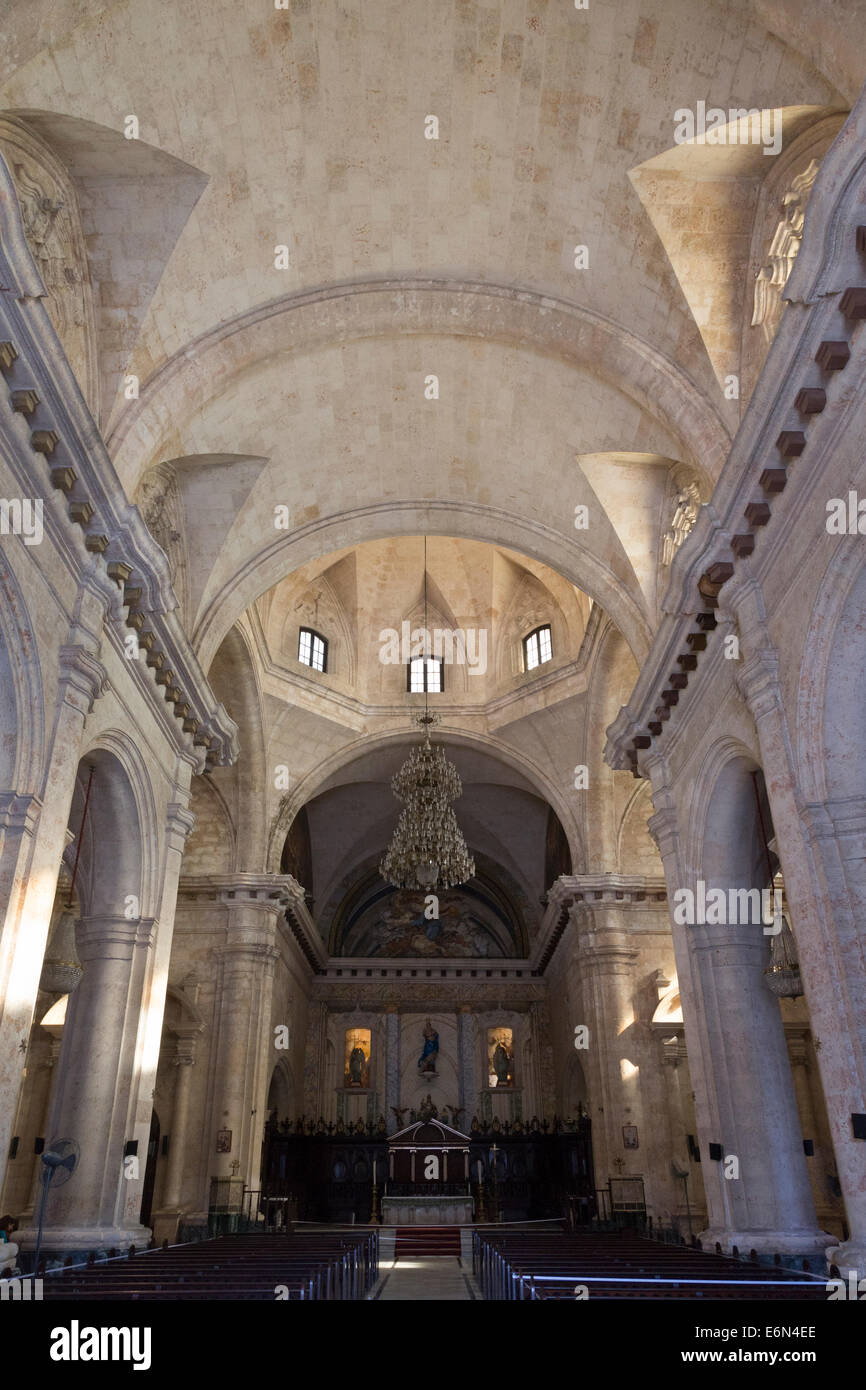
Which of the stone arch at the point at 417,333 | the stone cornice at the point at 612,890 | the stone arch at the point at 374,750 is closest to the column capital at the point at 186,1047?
the stone arch at the point at 374,750

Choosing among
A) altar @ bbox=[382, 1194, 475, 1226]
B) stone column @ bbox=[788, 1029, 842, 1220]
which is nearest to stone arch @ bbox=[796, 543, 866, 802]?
stone column @ bbox=[788, 1029, 842, 1220]

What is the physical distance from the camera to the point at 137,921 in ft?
36.6

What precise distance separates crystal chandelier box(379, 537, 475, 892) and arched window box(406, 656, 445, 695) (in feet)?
18.5

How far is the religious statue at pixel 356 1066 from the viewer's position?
85.4 feet

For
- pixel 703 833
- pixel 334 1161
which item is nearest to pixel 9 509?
pixel 703 833

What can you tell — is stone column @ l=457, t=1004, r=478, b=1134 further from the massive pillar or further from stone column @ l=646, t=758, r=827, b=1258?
the massive pillar

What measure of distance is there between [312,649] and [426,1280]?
13115 millimetres

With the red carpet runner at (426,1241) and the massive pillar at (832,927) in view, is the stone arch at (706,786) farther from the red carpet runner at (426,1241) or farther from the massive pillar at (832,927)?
the red carpet runner at (426,1241)

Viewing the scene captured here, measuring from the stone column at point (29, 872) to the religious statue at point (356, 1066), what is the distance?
19683 millimetres

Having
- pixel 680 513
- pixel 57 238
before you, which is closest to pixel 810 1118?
pixel 680 513

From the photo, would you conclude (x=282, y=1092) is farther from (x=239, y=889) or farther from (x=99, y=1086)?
(x=99, y=1086)

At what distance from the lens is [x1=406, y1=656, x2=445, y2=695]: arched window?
22.6 m

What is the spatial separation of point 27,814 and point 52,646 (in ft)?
5.09
